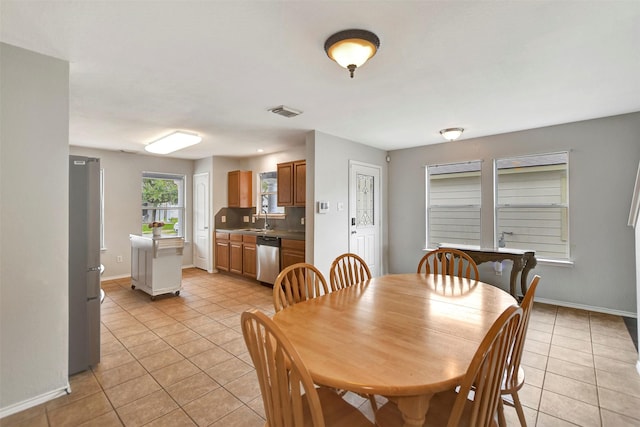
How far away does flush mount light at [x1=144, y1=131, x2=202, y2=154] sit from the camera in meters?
4.26

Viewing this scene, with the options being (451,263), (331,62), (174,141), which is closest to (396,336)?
(451,263)

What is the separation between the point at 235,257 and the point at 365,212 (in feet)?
8.51

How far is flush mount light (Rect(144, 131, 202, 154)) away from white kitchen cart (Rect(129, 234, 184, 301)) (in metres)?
1.43

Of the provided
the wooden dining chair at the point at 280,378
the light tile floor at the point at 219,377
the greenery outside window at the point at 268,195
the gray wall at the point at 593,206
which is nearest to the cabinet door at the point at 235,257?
the greenery outside window at the point at 268,195

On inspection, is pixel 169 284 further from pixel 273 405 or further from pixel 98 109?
pixel 273 405

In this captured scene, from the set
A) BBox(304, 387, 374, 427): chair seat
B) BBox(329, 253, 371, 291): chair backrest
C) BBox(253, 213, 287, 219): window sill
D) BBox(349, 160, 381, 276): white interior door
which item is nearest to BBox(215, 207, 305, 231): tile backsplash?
BBox(253, 213, 287, 219): window sill

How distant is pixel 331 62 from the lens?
2.23 meters

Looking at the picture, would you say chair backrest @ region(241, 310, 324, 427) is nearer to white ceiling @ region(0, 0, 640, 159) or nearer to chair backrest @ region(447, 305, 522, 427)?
chair backrest @ region(447, 305, 522, 427)

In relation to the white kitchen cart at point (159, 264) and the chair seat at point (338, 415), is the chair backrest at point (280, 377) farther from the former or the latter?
the white kitchen cart at point (159, 264)

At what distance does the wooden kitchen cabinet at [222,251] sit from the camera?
5.84 m

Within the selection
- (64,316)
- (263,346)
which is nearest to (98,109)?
(64,316)

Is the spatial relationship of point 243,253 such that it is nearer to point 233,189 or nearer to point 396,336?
point 233,189

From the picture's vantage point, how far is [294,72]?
2.39 metres

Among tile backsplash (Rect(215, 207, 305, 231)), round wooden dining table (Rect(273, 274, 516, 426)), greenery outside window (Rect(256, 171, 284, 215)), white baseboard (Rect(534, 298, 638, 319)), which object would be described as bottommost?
white baseboard (Rect(534, 298, 638, 319))
